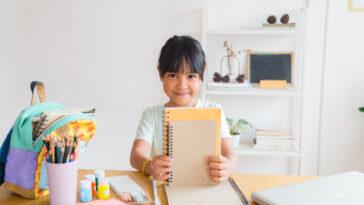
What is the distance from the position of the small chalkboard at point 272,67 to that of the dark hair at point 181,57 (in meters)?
1.05

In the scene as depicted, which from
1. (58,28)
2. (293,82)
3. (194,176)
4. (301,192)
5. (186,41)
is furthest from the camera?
(58,28)

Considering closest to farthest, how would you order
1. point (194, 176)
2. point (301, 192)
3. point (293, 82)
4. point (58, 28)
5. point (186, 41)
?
point (301, 192), point (194, 176), point (186, 41), point (293, 82), point (58, 28)

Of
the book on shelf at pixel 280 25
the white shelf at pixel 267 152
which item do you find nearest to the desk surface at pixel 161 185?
the white shelf at pixel 267 152

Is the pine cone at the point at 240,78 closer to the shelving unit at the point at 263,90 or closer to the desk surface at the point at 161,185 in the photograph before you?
the shelving unit at the point at 263,90

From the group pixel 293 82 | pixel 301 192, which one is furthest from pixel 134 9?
pixel 301 192

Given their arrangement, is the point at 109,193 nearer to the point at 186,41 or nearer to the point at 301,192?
the point at 301,192

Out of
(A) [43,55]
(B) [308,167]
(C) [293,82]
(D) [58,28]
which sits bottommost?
(B) [308,167]

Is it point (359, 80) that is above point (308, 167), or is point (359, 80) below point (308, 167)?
above

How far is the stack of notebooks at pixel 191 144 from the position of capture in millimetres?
1045

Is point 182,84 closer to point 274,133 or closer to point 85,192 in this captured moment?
point 85,192

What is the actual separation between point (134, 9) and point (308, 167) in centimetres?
152

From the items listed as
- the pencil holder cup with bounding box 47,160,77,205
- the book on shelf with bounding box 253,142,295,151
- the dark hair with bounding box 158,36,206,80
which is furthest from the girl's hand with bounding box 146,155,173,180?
the book on shelf with bounding box 253,142,295,151

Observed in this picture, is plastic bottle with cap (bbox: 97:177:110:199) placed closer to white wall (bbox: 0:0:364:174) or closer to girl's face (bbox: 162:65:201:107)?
girl's face (bbox: 162:65:201:107)

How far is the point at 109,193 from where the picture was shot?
1.00m
